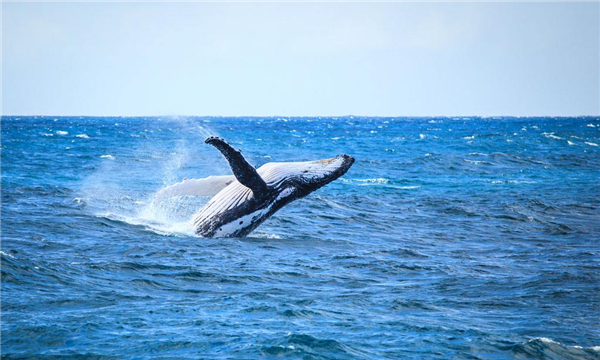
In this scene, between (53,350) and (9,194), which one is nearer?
(53,350)

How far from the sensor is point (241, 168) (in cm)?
1086

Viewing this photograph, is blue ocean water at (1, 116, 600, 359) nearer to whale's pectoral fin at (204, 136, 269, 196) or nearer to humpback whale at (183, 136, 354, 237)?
humpback whale at (183, 136, 354, 237)

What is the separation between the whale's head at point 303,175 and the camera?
11906mm

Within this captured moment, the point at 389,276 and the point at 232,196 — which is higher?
the point at 232,196

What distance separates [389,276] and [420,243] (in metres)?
3.04

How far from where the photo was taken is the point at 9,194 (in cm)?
1755

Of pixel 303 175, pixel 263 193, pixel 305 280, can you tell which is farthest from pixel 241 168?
pixel 305 280

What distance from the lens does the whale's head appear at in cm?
1191

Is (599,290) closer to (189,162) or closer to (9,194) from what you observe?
(9,194)

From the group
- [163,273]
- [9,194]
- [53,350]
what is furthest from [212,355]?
[9,194]

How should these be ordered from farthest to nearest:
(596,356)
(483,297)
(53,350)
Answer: (483,297) → (596,356) → (53,350)

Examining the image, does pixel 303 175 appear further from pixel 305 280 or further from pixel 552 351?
pixel 552 351

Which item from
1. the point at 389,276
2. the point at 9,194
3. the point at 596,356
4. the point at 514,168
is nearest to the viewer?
the point at 596,356

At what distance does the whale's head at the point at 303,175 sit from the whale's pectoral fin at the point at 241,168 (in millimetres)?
352
